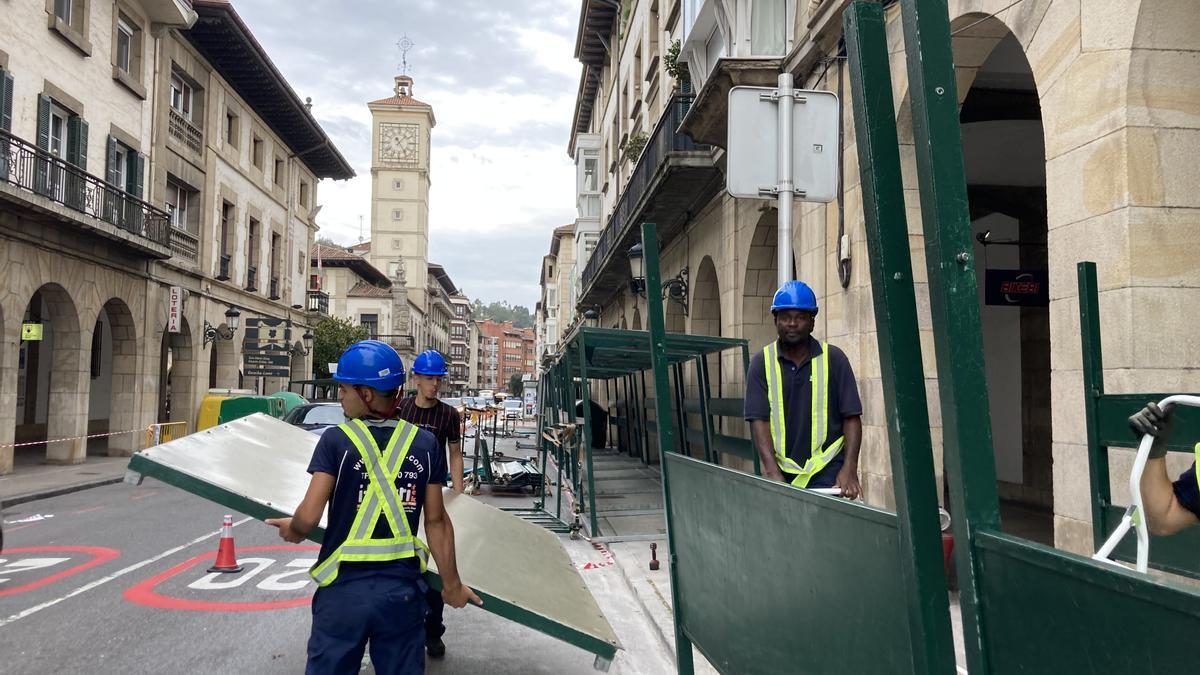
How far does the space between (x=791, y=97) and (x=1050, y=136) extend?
1.85 meters

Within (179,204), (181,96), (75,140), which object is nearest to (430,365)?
(75,140)

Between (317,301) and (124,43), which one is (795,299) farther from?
(317,301)

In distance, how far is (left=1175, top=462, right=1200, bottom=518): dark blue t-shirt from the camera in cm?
273

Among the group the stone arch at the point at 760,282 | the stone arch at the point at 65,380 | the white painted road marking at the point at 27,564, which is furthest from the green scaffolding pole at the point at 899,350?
the stone arch at the point at 65,380

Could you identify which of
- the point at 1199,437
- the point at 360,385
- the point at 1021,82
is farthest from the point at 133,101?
the point at 1199,437

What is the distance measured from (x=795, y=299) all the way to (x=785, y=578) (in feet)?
8.60

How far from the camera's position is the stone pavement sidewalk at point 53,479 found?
14016 millimetres

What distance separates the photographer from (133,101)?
73.5 feet

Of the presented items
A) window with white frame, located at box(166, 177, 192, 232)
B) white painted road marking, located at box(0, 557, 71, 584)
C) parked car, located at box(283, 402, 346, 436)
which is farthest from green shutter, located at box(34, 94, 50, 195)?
white painted road marking, located at box(0, 557, 71, 584)

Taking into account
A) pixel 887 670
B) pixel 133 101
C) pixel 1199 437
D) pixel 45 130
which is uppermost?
pixel 133 101

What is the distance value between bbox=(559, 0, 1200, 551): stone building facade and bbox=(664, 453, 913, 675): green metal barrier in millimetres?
3163

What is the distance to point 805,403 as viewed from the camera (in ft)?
15.0

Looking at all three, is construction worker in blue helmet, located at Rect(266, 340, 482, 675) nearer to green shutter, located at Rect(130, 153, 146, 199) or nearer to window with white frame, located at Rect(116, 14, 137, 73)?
green shutter, located at Rect(130, 153, 146, 199)

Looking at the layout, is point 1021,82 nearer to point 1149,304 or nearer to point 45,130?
point 1149,304
